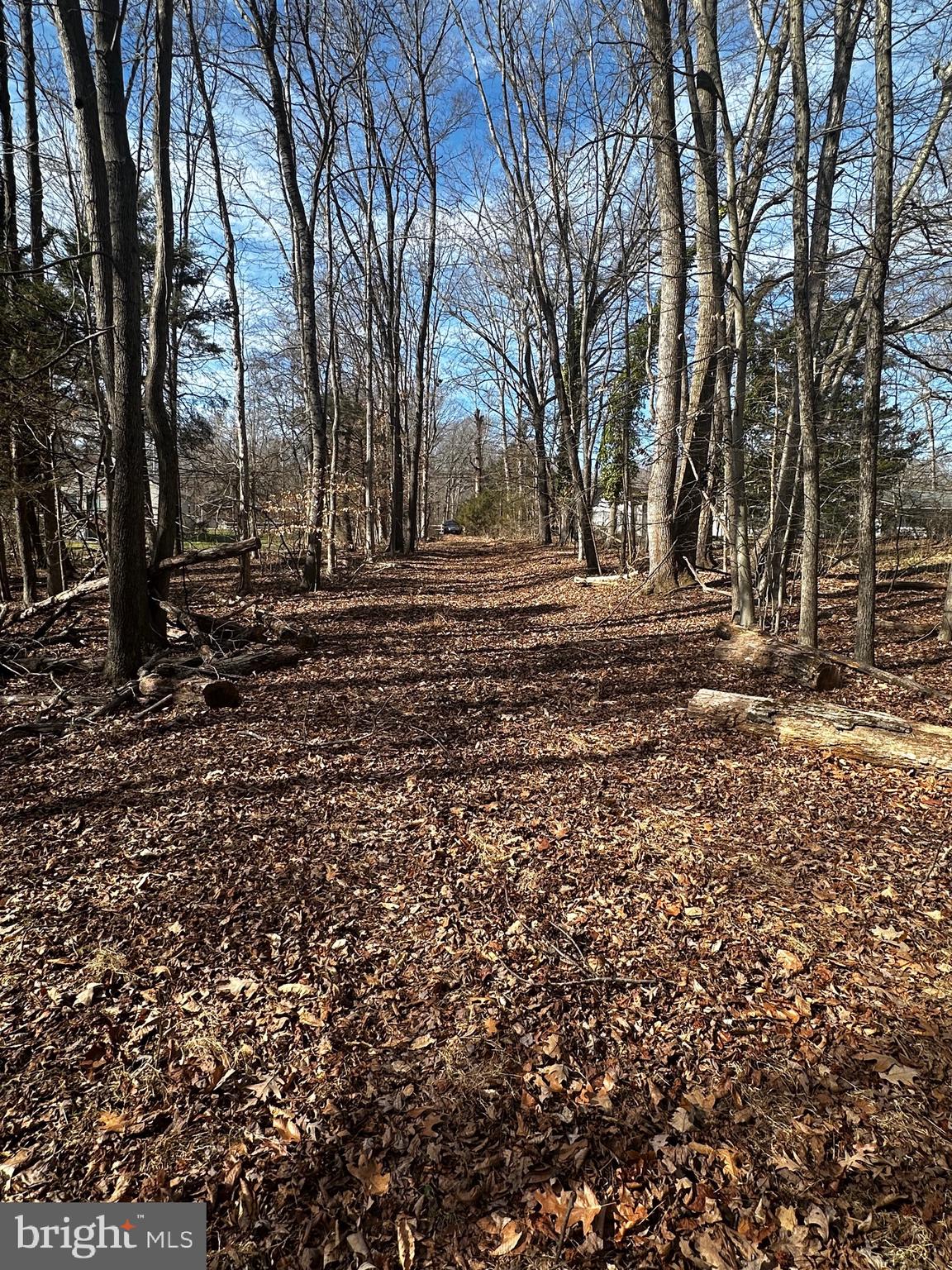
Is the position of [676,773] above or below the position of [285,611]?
below

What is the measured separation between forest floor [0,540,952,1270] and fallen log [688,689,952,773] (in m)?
0.19

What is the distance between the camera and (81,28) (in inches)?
205

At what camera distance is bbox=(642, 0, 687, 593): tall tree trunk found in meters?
7.97

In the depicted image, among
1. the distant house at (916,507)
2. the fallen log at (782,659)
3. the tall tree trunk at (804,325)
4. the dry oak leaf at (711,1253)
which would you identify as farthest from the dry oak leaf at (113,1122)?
the distant house at (916,507)

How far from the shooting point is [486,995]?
2490 millimetres

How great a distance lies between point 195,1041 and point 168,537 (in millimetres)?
5837

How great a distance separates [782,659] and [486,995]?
187 inches

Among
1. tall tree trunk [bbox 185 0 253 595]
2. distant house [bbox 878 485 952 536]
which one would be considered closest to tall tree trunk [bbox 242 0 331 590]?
tall tree trunk [bbox 185 0 253 595]

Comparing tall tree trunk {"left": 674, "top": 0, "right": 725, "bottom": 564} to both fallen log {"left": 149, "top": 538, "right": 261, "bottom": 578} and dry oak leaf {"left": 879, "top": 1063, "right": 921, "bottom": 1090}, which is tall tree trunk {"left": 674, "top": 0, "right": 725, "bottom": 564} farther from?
dry oak leaf {"left": 879, "top": 1063, "right": 921, "bottom": 1090}

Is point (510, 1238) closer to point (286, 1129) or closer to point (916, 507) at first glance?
point (286, 1129)

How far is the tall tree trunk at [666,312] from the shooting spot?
26.2 ft

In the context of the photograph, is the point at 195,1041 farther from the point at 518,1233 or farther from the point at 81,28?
the point at 81,28

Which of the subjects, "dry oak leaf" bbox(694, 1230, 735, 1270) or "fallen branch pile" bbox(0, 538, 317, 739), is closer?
"dry oak leaf" bbox(694, 1230, 735, 1270)

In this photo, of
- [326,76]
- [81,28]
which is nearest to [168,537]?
[81,28]
